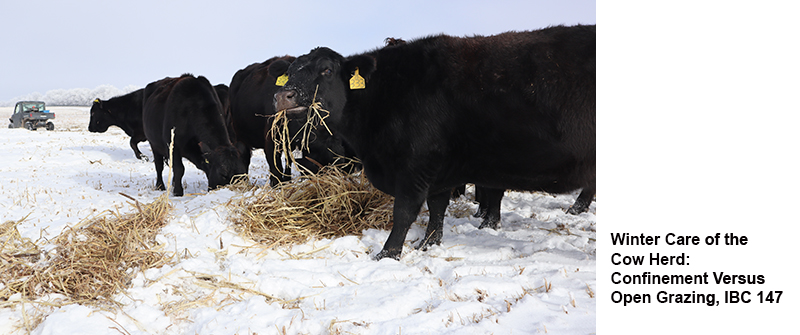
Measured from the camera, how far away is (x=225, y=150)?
8.74 meters

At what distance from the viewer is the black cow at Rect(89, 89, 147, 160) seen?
632 inches

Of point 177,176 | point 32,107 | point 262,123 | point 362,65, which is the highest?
point 32,107

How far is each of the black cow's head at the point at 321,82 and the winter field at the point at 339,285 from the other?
1325 millimetres

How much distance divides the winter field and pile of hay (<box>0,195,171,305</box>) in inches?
4.0

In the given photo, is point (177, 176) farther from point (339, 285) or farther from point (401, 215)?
point (339, 285)

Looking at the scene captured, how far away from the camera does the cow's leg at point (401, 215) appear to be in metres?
4.45

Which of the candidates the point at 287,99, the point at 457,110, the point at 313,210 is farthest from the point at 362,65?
the point at 313,210

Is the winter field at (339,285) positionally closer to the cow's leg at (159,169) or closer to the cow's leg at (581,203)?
the cow's leg at (581,203)

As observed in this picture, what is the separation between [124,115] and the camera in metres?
16.8

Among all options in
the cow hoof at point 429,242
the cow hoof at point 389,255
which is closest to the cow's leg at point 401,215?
the cow hoof at point 389,255

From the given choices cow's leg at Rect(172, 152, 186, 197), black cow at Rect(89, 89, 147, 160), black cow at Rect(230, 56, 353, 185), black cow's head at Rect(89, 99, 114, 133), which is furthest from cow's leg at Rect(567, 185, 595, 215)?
black cow's head at Rect(89, 99, 114, 133)

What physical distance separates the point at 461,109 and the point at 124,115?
53.1ft

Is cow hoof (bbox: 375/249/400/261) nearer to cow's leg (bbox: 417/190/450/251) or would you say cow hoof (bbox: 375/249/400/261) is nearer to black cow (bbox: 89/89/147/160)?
cow's leg (bbox: 417/190/450/251)
